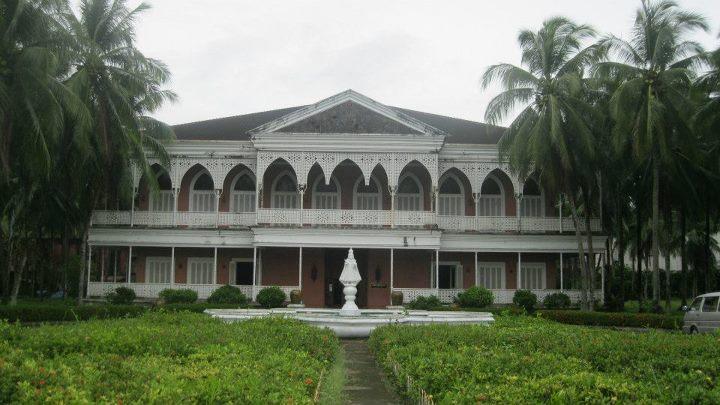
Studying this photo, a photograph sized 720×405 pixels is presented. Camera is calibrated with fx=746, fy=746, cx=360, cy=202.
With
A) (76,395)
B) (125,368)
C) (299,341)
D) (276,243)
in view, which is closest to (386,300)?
(276,243)

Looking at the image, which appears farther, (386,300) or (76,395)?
(386,300)

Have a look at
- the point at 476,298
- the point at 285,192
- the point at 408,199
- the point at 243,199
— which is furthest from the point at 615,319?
the point at 243,199

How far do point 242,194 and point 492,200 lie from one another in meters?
11.5

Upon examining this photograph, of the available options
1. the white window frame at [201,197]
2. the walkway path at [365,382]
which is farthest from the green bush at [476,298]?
the walkway path at [365,382]

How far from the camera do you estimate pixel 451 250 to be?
3169 centimetres

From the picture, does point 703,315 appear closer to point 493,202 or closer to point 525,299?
point 525,299

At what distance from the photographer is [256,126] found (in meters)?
36.4

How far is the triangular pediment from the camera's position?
102 ft

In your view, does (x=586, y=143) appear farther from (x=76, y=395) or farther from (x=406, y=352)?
(x=76, y=395)

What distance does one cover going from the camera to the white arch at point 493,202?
113 ft

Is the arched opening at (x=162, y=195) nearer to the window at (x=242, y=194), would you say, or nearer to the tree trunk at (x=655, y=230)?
the window at (x=242, y=194)

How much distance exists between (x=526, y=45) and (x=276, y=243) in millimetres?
A: 12912

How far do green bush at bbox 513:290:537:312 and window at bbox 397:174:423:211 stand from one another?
6.28m

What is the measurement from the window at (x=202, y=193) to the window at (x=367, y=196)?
6624 millimetres
